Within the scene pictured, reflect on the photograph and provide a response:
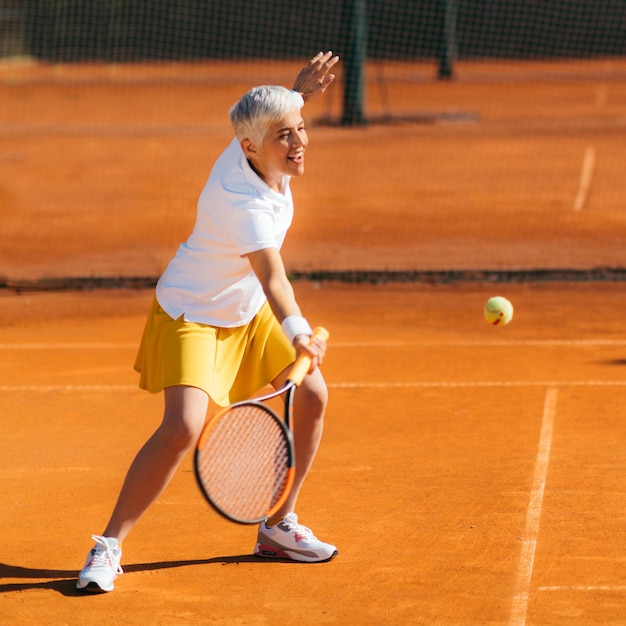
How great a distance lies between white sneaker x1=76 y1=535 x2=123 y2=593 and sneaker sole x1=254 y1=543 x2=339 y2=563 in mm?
694

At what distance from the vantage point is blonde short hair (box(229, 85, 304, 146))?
185 inches

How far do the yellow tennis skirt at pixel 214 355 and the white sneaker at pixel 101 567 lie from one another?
2.11 feet

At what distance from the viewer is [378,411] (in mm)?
7672

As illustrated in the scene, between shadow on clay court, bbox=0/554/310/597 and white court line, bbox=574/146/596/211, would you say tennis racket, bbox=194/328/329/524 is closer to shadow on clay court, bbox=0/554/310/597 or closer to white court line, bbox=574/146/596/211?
shadow on clay court, bbox=0/554/310/597

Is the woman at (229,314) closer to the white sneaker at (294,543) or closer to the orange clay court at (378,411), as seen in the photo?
the white sneaker at (294,543)

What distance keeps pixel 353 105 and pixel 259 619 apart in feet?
71.5

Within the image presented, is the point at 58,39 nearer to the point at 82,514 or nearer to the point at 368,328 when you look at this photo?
the point at 368,328

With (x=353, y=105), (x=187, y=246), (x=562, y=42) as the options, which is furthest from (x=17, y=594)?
(x=562, y=42)

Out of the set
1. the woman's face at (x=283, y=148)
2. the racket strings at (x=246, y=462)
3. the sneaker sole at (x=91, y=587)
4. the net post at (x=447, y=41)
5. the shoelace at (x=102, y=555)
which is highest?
the woman's face at (x=283, y=148)

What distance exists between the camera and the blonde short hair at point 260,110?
4.71 m

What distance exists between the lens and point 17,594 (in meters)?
5.04

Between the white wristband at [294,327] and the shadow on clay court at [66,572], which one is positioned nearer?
the white wristband at [294,327]

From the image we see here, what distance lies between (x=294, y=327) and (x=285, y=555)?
1334mm

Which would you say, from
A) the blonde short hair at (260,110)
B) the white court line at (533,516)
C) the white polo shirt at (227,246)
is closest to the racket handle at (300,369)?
the white polo shirt at (227,246)
